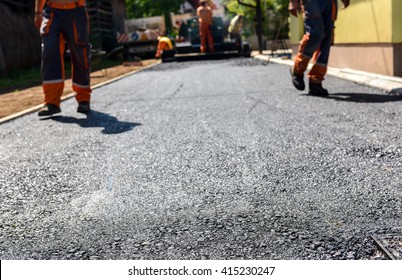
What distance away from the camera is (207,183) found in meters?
2.84

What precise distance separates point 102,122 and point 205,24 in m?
13.5

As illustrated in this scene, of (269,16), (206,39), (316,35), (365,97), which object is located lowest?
(365,97)

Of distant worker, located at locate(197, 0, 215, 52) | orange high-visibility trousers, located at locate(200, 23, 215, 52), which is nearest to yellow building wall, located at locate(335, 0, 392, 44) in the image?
distant worker, located at locate(197, 0, 215, 52)

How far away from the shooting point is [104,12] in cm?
2512

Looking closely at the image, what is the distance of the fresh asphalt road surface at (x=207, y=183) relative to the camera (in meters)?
2.07

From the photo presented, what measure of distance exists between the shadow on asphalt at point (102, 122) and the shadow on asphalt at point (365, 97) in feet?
7.10

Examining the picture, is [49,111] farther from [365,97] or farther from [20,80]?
[20,80]

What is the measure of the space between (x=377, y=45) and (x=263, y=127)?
12.9 feet

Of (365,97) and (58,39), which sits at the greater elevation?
(58,39)

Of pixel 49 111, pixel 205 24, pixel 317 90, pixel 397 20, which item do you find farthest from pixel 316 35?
pixel 205 24

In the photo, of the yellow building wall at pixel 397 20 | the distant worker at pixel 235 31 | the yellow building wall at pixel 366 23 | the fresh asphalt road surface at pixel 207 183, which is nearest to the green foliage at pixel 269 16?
the distant worker at pixel 235 31

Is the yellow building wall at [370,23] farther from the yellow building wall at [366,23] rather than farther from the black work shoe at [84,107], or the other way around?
the black work shoe at [84,107]
